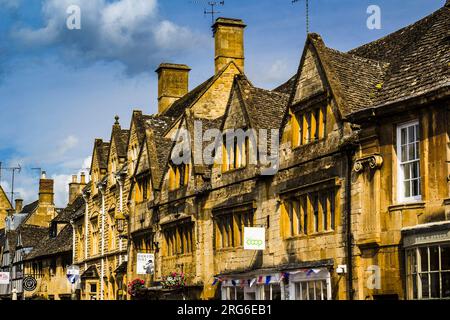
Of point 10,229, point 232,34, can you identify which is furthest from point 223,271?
point 10,229

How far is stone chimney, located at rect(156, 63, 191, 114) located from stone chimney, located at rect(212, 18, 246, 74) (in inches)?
326

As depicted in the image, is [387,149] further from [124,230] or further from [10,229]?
[10,229]

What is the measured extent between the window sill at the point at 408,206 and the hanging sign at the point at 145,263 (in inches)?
708

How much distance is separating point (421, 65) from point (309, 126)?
4756 millimetres

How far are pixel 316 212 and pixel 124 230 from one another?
19.3 meters

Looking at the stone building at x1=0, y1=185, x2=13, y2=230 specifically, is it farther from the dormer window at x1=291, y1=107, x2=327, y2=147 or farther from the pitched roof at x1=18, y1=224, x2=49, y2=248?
the dormer window at x1=291, y1=107, x2=327, y2=147

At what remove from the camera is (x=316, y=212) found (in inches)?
1012

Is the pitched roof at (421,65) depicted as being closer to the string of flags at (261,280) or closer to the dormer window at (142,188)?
the string of flags at (261,280)

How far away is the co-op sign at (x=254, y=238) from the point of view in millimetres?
27312

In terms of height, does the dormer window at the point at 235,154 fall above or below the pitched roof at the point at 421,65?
below

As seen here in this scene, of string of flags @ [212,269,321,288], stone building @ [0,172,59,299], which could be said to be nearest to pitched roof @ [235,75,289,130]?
string of flags @ [212,269,321,288]

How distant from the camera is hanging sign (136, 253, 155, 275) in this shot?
1476 inches

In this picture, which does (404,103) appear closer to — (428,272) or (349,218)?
(349,218)

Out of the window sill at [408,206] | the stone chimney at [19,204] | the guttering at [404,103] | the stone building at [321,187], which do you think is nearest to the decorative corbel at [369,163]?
the stone building at [321,187]
